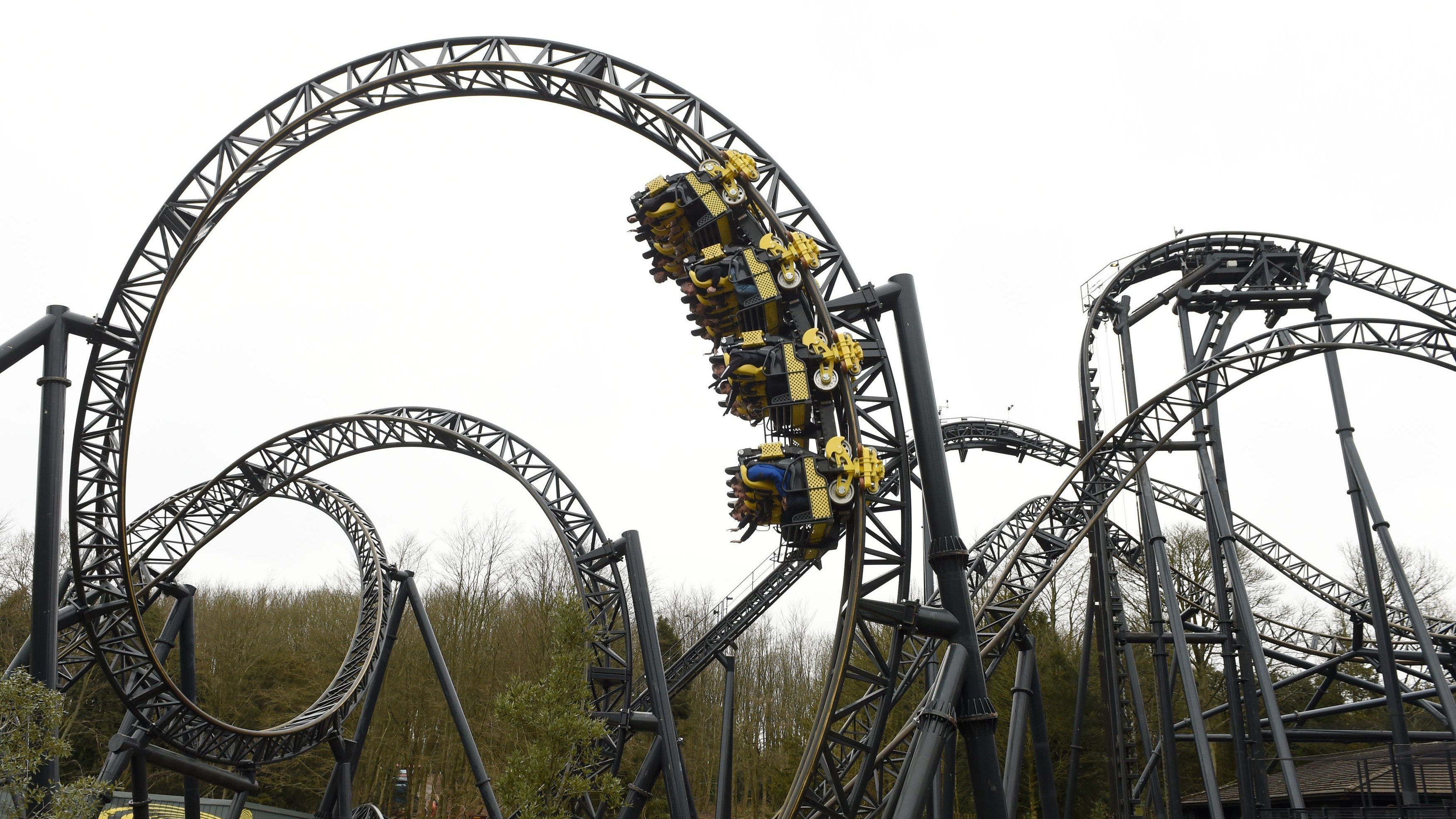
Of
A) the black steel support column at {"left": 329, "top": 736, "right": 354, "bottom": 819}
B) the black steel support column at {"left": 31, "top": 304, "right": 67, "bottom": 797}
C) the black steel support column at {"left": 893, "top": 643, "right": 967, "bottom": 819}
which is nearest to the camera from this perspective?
the black steel support column at {"left": 893, "top": 643, "right": 967, "bottom": 819}

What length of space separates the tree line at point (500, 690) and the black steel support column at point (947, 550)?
12.8 meters

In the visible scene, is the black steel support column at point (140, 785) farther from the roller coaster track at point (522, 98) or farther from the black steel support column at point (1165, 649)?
the black steel support column at point (1165, 649)

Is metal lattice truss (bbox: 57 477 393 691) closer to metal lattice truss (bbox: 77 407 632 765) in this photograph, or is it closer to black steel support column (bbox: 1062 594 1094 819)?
metal lattice truss (bbox: 77 407 632 765)

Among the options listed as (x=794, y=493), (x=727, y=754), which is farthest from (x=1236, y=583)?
(x=794, y=493)

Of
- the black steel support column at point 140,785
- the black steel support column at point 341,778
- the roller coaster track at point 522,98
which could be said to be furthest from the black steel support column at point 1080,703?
the black steel support column at point 140,785

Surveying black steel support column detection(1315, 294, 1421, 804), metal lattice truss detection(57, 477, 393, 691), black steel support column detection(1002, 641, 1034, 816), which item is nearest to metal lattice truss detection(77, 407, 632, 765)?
metal lattice truss detection(57, 477, 393, 691)

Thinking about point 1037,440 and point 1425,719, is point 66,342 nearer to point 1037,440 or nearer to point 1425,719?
point 1037,440

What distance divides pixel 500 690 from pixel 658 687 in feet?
48.4

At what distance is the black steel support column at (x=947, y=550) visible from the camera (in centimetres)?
705

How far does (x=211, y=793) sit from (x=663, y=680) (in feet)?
64.1

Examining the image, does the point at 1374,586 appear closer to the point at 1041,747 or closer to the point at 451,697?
Result: the point at 1041,747

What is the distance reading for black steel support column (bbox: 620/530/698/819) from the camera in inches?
439

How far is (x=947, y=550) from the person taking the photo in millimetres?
7395

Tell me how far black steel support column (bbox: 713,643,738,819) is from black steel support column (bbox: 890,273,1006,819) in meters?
6.79
